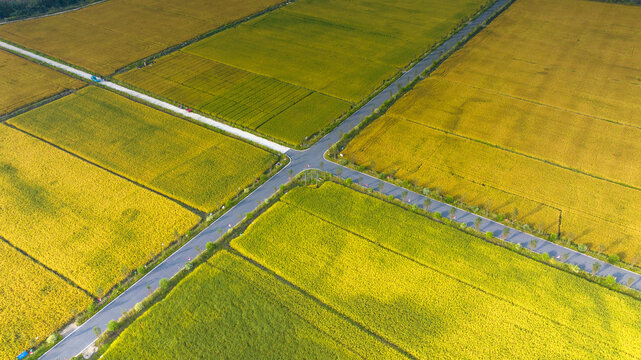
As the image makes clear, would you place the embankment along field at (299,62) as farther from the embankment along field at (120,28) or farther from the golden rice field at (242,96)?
the embankment along field at (120,28)

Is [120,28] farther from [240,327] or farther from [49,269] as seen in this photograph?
[240,327]

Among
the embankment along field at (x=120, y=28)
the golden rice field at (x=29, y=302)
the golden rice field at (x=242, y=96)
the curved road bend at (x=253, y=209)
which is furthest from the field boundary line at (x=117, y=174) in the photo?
the embankment along field at (x=120, y=28)

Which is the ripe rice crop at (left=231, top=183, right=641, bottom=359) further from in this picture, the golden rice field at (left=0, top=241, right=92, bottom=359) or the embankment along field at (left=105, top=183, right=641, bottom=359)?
the golden rice field at (left=0, top=241, right=92, bottom=359)

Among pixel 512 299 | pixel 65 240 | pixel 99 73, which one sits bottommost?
pixel 512 299

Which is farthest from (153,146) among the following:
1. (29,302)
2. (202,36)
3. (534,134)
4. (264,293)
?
(534,134)

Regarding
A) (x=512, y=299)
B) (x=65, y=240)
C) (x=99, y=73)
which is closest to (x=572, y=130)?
(x=512, y=299)

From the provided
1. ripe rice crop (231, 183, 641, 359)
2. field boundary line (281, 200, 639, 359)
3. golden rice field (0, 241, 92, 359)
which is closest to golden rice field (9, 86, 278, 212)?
Result: ripe rice crop (231, 183, 641, 359)

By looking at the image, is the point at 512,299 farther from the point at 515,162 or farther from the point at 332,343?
the point at 515,162
